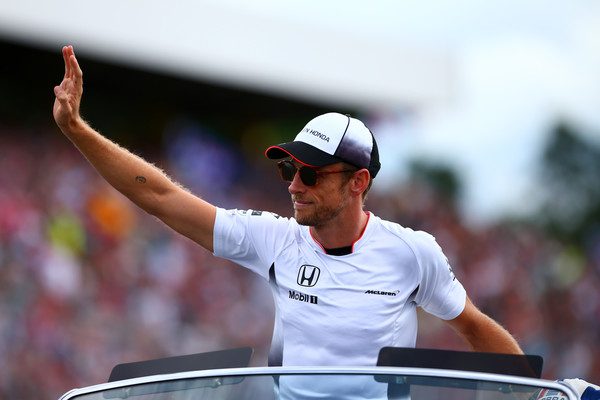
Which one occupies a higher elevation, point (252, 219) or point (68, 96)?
point (68, 96)

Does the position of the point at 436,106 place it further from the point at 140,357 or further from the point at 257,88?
the point at 140,357

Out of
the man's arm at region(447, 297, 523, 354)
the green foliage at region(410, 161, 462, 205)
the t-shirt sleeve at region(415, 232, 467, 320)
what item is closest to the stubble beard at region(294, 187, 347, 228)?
the t-shirt sleeve at region(415, 232, 467, 320)

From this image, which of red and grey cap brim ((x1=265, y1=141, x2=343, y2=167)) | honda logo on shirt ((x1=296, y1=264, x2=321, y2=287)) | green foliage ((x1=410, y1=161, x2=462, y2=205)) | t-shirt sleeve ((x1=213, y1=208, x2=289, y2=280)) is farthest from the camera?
green foliage ((x1=410, y1=161, x2=462, y2=205))

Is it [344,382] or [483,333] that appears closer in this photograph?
[344,382]

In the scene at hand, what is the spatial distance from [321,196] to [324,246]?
0.22 m

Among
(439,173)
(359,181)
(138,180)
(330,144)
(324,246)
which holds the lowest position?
(439,173)

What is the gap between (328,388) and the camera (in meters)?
3.08

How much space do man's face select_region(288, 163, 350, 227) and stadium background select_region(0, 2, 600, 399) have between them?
6710 millimetres

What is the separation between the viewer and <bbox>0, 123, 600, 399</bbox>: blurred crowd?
10.5m

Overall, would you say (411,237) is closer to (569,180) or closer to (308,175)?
(308,175)

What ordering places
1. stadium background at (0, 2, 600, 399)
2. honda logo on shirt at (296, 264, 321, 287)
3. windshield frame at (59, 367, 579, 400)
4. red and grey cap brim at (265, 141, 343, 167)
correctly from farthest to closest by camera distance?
stadium background at (0, 2, 600, 399), honda logo on shirt at (296, 264, 321, 287), red and grey cap brim at (265, 141, 343, 167), windshield frame at (59, 367, 579, 400)

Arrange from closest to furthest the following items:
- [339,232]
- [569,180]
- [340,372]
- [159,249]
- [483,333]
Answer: [340,372] → [339,232] → [483,333] → [159,249] → [569,180]

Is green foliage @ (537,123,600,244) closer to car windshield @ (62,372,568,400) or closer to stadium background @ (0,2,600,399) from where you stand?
stadium background @ (0,2,600,399)

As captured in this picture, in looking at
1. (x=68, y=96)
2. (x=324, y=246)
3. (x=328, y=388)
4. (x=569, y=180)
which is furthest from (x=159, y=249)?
(x=569, y=180)
